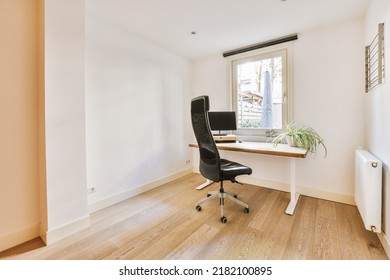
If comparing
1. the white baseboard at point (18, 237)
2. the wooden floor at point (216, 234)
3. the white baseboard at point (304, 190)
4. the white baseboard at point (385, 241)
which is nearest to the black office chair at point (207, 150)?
the wooden floor at point (216, 234)

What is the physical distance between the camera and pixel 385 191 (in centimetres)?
152

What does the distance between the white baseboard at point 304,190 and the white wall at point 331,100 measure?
0.01 metres

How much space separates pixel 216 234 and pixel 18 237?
1.73m

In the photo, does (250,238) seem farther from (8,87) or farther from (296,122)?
(8,87)

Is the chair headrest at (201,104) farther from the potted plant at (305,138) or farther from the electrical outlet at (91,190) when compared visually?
the electrical outlet at (91,190)

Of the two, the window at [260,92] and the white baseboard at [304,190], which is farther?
the window at [260,92]

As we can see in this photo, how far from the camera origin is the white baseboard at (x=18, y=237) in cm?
149

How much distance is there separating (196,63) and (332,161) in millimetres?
2864

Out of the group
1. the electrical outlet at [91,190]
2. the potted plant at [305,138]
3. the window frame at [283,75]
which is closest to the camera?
the electrical outlet at [91,190]

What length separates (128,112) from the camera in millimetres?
2529

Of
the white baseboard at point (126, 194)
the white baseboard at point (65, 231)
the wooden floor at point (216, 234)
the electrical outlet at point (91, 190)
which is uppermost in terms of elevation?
the electrical outlet at point (91, 190)

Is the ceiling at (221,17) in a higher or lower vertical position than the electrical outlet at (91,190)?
higher

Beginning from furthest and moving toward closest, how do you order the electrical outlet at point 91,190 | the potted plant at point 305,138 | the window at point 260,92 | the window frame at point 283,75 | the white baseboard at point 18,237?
1. the window at point 260,92
2. the window frame at point 283,75
3. the potted plant at point 305,138
4. the electrical outlet at point 91,190
5. the white baseboard at point 18,237

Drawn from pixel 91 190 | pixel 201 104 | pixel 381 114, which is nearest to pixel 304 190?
pixel 381 114
